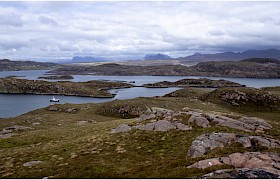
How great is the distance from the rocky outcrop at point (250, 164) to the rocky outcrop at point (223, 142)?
12.9 ft

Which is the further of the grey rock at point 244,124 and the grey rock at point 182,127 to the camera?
the grey rock at point 182,127

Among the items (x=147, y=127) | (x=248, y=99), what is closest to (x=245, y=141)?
(x=147, y=127)

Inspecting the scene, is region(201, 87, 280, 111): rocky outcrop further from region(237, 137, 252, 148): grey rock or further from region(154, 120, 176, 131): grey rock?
region(237, 137, 252, 148): grey rock

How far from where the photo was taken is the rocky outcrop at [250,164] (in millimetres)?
16688

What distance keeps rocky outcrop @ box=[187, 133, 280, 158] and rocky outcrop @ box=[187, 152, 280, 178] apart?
12.9 ft

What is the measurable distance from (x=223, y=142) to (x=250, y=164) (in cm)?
813

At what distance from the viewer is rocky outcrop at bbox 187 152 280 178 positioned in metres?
16.7

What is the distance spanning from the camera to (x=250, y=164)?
19188 millimetres

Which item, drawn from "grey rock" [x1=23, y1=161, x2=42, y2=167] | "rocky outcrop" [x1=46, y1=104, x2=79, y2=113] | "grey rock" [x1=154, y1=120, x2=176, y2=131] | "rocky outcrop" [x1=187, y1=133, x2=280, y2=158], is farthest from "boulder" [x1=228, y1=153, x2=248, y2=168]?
"rocky outcrop" [x1=46, y1=104, x2=79, y2=113]

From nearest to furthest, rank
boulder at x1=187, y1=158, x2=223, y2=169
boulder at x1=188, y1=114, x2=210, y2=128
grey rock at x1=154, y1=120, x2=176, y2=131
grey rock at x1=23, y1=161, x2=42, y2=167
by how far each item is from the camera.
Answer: boulder at x1=187, y1=158, x2=223, y2=169 < grey rock at x1=23, y1=161, x2=42, y2=167 < boulder at x1=188, y1=114, x2=210, y2=128 < grey rock at x1=154, y1=120, x2=176, y2=131

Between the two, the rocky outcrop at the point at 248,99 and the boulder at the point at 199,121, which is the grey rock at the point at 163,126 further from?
the rocky outcrop at the point at 248,99

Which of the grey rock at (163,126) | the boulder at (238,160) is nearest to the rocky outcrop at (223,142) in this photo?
the boulder at (238,160)

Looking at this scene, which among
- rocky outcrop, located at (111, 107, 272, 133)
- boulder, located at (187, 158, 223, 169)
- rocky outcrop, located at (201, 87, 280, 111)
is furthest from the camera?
rocky outcrop, located at (201, 87, 280, 111)

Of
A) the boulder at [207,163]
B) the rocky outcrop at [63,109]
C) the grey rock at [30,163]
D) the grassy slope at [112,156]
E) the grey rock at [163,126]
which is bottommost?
the rocky outcrop at [63,109]
